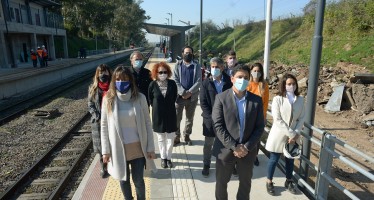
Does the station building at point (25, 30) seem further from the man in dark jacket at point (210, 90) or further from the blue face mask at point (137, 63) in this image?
the man in dark jacket at point (210, 90)

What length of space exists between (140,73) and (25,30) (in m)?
29.1

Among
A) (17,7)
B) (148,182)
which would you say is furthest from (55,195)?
(17,7)

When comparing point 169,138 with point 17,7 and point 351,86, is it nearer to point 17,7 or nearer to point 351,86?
point 351,86

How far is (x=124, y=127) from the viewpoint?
142 inches

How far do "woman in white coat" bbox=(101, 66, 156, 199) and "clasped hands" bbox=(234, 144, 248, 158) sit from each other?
42.2 inches

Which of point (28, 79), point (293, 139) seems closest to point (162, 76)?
point (293, 139)

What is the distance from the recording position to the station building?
2586 centimetres

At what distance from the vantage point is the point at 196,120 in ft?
30.0

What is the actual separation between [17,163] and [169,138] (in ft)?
12.6

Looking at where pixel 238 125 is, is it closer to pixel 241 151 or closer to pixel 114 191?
pixel 241 151

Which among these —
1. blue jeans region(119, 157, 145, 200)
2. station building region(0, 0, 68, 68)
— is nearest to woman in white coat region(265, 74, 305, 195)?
blue jeans region(119, 157, 145, 200)

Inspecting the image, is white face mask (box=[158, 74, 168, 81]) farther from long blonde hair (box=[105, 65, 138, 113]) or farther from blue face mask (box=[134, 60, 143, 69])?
long blonde hair (box=[105, 65, 138, 113])

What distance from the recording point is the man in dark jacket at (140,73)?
5.49 meters

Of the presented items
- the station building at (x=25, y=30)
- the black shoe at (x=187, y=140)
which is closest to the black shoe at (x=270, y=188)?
the black shoe at (x=187, y=140)
